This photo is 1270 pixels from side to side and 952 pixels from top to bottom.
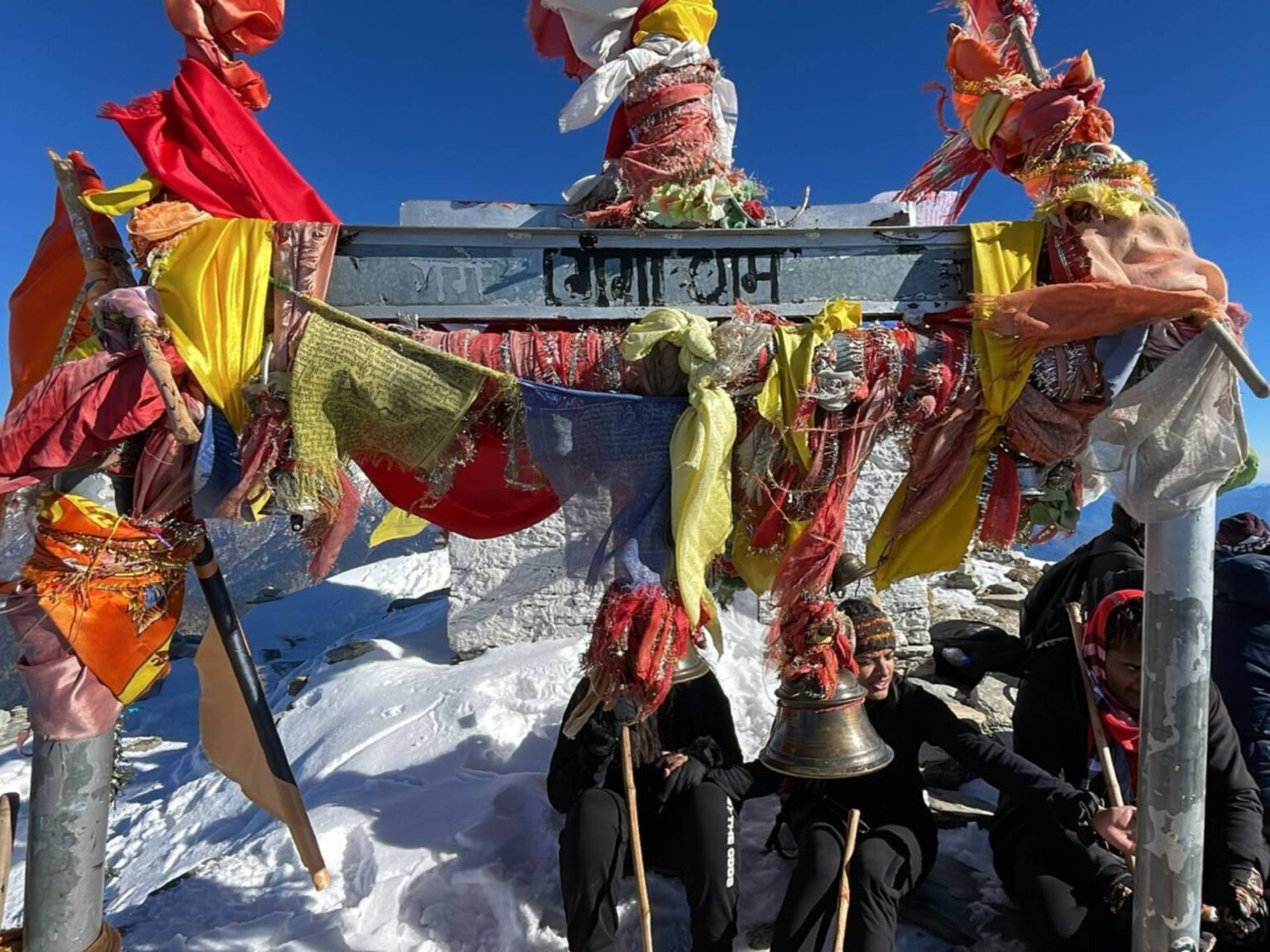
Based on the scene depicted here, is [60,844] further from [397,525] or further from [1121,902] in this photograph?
[1121,902]

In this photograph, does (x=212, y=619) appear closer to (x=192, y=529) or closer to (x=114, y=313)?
(x=192, y=529)

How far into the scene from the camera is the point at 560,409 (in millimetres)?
2016

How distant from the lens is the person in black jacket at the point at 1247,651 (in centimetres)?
304

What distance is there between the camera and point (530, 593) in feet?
18.9

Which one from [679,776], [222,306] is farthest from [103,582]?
[679,776]

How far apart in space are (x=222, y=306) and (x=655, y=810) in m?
2.38

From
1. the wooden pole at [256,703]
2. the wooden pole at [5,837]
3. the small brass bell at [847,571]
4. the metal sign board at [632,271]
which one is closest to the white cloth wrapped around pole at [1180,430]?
the metal sign board at [632,271]

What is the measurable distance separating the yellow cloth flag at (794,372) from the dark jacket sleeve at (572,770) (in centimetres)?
142

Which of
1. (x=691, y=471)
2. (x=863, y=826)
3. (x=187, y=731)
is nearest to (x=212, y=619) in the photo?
(x=691, y=471)

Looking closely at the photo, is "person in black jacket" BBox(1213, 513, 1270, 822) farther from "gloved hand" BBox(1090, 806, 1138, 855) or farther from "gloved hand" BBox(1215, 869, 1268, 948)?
"gloved hand" BBox(1090, 806, 1138, 855)

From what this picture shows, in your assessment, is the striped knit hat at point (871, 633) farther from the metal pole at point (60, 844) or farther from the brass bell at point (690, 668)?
the metal pole at point (60, 844)

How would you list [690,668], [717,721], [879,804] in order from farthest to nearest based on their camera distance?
1. [717,721]
2. [879,804]
3. [690,668]

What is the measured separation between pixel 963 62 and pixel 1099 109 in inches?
17.4

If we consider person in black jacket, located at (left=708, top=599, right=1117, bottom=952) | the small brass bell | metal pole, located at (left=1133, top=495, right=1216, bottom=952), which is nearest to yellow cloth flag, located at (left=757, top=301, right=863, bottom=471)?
the small brass bell
